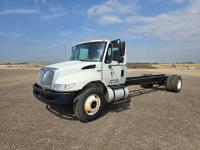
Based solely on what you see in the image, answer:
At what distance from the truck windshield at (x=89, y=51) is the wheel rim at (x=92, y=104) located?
1410 mm

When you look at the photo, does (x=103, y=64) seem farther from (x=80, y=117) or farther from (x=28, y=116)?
(x=28, y=116)

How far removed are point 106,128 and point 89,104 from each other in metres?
1.00

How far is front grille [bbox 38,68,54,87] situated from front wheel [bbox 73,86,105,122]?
1.06 m

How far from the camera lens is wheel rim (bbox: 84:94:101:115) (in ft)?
21.4

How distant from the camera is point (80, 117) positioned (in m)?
6.32

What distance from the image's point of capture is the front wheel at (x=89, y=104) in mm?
6316

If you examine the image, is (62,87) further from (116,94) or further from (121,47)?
(121,47)

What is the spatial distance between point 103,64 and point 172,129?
3097 millimetres

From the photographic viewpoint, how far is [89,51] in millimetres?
7758

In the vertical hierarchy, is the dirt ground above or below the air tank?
below

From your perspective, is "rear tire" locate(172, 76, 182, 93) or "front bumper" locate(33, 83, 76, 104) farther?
"rear tire" locate(172, 76, 182, 93)

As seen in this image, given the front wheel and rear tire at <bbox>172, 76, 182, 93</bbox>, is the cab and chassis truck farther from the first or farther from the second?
rear tire at <bbox>172, 76, 182, 93</bbox>

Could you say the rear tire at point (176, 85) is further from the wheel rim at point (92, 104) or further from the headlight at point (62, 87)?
the headlight at point (62, 87)

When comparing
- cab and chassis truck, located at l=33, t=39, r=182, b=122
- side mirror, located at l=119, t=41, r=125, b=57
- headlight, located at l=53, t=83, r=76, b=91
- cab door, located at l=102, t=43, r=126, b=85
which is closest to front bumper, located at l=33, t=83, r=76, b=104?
cab and chassis truck, located at l=33, t=39, r=182, b=122
